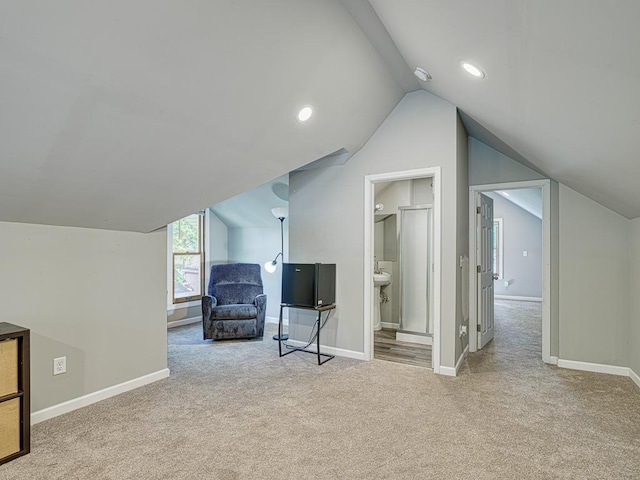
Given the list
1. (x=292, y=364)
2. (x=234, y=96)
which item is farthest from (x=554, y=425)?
(x=234, y=96)

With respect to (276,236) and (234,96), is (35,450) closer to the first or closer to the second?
(234,96)

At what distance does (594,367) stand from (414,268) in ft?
7.03

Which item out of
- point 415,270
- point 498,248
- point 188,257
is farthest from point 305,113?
point 498,248

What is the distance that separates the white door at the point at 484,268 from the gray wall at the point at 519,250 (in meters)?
4.51

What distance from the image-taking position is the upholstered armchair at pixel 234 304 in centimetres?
468

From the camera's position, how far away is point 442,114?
141 inches

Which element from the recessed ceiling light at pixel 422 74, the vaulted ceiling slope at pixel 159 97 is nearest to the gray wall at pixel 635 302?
the recessed ceiling light at pixel 422 74

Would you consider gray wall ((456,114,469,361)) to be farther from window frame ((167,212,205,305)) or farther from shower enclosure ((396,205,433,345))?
window frame ((167,212,205,305))

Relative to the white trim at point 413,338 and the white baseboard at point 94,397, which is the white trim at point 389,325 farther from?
the white baseboard at point 94,397

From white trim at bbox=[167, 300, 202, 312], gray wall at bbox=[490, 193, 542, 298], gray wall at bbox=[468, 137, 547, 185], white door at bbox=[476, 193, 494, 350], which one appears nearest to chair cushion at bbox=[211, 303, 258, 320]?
white trim at bbox=[167, 300, 202, 312]

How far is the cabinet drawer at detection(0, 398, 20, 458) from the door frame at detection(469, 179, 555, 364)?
405cm

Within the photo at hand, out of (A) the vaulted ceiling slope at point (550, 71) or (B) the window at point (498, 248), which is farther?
(B) the window at point (498, 248)

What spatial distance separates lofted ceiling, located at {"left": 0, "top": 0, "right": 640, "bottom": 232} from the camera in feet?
4.78

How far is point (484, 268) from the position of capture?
4602 millimetres
